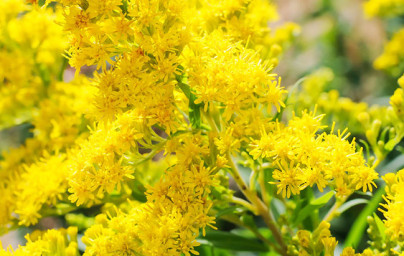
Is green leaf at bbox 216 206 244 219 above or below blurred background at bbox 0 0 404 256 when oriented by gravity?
above

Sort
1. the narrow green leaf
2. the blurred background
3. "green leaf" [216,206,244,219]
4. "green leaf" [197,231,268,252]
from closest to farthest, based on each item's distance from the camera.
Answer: the narrow green leaf
"green leaf" [216,206,244,219]
"green leaf" [197,231,268,252]
the blurred background

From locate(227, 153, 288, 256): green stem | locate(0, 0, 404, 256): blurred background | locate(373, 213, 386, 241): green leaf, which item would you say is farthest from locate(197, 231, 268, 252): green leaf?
locate(0, 0, 404, 256): blurred background

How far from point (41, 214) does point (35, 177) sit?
5.7 inches

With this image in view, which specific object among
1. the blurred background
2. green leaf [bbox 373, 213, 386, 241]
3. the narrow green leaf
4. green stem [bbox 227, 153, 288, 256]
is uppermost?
the narrow green leaf

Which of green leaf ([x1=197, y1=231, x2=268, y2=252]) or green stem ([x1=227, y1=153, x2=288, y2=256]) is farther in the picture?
green leaf ([x1=197, y1=231, x2=268, y2=252])

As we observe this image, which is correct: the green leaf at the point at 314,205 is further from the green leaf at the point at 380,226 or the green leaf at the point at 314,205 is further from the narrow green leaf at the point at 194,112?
the narrow green leaf at the point at 194,112

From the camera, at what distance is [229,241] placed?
178 centimetres

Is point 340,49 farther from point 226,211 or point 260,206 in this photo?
point 226,211

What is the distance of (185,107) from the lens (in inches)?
59.6

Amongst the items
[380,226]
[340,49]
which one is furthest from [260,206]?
[340,49]

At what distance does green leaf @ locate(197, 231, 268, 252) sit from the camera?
1758mm

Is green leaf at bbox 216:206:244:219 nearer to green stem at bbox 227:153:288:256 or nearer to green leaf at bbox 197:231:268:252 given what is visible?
green stem at bbox 227:153:288:256

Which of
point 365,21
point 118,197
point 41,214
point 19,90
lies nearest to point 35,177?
point 41,214

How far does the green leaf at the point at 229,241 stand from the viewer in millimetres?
1758
